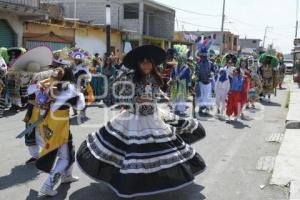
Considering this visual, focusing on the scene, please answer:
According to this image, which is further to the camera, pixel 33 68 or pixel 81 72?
pixel 81 72

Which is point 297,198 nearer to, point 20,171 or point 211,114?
point 20,171

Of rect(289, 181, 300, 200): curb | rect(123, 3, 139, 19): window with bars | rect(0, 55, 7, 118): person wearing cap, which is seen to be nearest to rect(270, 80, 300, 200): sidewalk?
rect(289, 181, 300, 200): curb

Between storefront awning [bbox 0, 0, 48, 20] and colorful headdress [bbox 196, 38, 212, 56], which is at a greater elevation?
storefront awning [bbox 0, 0, 48, 20]

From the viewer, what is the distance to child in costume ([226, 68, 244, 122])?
11516mm

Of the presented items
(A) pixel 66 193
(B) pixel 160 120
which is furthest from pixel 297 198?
(A) pixel 66 193

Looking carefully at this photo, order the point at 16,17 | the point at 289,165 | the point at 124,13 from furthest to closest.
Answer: the point at 124,13 < the point at 16,17 < the point at 289,165

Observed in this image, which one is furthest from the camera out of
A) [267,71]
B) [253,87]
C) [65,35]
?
[65,35]

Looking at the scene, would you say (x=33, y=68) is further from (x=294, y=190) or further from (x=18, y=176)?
(x=294, y=190)

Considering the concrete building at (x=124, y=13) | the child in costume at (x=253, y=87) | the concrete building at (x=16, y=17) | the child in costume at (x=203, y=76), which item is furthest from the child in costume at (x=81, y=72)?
the concrete building at (x=124, y=13)

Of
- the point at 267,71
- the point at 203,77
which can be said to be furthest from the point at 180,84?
the point at 267,71

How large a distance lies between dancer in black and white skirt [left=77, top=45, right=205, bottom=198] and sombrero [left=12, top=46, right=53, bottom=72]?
1483 millimetres

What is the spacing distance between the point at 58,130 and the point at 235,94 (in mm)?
7229

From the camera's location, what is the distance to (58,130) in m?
5.26

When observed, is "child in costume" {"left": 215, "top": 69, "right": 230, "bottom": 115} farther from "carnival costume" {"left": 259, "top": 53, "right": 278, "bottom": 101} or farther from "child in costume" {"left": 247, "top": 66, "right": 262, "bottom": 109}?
"carnival costume" {"left": 259, "top": 53, "right": 278, "bottom": 101}
